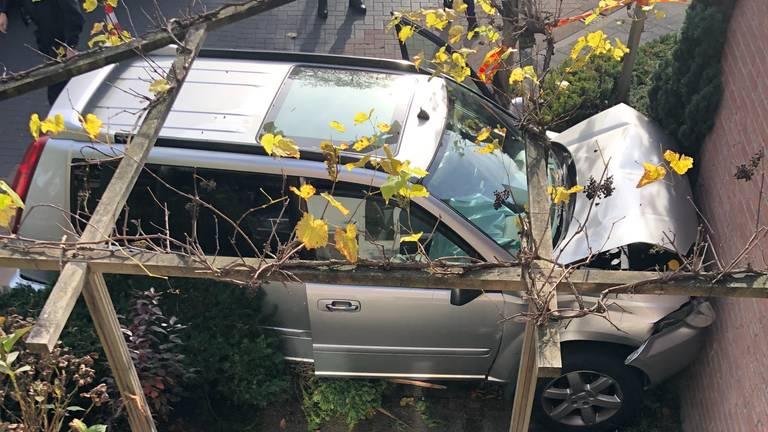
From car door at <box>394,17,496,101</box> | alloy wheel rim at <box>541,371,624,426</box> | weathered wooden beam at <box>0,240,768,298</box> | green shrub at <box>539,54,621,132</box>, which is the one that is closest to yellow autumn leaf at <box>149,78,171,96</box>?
weathered wooden beam at <box>0,240,768,298</box>

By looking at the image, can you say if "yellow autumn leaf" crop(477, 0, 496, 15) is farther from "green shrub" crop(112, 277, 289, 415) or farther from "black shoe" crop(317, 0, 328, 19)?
"black shoe" crop(317, 0, 328, 19)

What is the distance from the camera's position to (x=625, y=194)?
4.61 m

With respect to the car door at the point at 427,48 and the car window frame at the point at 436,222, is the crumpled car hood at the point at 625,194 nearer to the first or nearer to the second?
the car window frame at the point at 436,222

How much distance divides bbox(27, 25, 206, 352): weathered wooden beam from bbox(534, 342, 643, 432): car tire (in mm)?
2691

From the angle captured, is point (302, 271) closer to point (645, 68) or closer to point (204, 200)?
point (204, 200)

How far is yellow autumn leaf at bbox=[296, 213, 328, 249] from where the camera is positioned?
113 inches

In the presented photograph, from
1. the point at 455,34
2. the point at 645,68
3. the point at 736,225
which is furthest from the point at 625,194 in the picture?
the point at 645,68

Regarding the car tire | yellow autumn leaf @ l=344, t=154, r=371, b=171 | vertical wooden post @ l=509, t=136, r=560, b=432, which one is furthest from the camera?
the car tire

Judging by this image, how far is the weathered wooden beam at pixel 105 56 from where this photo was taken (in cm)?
400

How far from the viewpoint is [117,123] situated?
4398 mm

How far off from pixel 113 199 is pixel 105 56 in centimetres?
133

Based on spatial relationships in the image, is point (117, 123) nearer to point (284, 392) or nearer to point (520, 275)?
point (284, 392)

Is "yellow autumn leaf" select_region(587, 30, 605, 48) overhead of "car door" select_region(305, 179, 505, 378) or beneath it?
overhead

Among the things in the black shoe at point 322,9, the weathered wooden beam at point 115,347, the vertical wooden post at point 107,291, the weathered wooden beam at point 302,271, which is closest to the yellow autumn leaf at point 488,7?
the vertical wooden post at point 107,291
